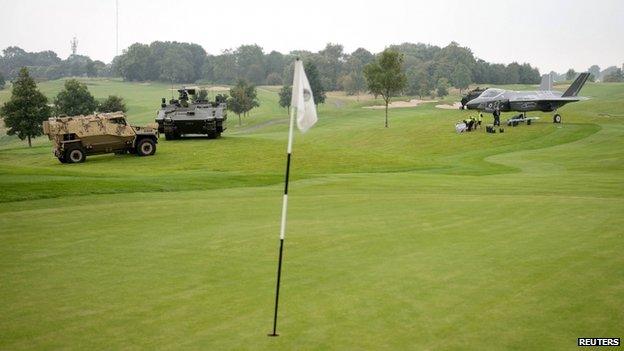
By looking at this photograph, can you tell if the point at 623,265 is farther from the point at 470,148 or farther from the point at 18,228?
the point at 470,148

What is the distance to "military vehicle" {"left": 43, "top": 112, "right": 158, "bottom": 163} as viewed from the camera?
39625mm

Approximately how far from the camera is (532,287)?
10.2m

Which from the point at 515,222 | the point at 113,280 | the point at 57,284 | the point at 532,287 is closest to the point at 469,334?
the point at 532,287

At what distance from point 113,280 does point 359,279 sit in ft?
13.5

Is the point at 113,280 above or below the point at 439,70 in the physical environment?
below

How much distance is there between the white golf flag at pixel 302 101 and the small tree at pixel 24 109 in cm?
6556

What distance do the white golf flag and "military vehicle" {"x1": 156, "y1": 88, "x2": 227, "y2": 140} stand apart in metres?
38.6

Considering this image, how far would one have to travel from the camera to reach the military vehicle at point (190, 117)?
47.8 metres

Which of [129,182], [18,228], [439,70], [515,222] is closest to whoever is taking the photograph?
[18,228]

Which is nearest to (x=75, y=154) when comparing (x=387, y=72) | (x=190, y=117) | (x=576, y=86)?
(x=190, y=117)

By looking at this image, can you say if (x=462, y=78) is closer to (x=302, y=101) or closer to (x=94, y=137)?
(x=94, y=137)

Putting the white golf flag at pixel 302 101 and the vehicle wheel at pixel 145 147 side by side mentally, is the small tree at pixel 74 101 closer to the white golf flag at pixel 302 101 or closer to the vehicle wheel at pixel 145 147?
the vehicle wheel at pixel 145 147

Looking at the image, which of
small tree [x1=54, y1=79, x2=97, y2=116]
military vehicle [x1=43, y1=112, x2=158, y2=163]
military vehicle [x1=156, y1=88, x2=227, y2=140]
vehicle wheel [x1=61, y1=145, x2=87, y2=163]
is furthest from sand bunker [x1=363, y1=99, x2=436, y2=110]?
vehicle wheel [x1=61, y1=145, x2=87, y2=163]
